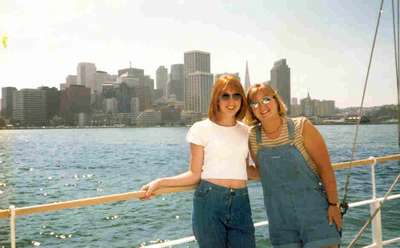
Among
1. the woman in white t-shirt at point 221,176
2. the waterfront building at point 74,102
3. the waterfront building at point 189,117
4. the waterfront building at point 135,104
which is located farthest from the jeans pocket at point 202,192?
the waterfront building at point 135,104

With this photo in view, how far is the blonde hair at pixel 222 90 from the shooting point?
98.1 inches

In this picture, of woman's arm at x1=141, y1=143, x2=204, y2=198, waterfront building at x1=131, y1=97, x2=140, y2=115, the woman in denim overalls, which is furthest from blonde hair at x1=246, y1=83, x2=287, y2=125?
waterfront building at x1=131, y1=97, x2=140, y2=115

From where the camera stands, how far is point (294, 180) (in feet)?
7.64

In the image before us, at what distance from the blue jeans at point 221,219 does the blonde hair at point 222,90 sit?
441 millimetres

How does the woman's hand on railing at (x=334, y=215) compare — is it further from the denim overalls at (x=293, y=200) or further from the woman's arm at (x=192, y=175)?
the woman's arm at (x=192, y=175)

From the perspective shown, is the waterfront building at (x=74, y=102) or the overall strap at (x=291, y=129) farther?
the waterfront building at (x=74, y=102)

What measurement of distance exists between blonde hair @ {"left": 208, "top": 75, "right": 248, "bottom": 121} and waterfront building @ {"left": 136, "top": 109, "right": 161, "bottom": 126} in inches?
6071

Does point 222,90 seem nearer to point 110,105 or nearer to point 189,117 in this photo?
point 189,117

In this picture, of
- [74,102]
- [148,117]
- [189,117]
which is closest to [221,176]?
[189,117]

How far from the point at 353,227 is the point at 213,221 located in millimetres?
12556

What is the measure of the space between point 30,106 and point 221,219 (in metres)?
155

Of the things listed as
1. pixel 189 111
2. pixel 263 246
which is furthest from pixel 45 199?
pixel 189 111

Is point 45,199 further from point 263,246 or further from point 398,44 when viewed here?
point 398,44

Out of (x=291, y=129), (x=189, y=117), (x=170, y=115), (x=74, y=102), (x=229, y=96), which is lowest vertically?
(x=291, y=129)
